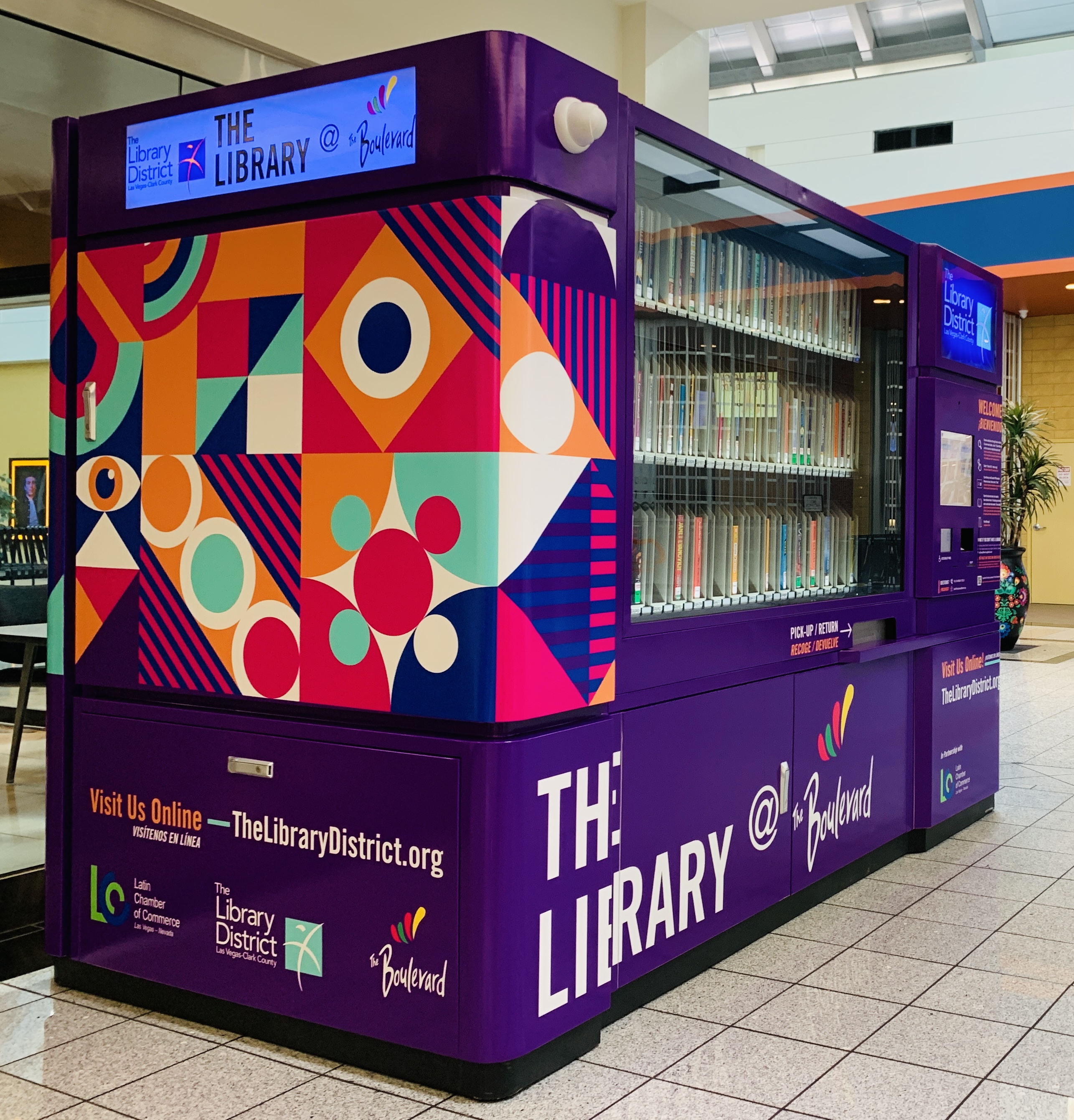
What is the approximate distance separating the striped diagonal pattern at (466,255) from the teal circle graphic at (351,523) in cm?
46

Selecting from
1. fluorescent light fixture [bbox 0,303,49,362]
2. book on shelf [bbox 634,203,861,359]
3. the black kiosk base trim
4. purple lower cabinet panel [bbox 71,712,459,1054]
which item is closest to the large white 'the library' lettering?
the black kiosk base trim

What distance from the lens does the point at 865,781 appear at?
430 centimetres

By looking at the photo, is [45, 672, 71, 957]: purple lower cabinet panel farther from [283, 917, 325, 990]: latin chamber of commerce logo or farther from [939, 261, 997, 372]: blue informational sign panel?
[939, 261, 997, 372]: blue informational sign panel

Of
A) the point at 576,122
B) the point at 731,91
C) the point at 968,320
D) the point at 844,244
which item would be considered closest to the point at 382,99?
the point at 576,122

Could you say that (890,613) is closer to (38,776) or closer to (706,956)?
(706,956)

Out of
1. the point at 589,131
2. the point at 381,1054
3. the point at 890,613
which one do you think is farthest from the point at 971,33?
the point at 381,1054

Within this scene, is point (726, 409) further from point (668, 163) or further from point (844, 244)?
point (844, 244)

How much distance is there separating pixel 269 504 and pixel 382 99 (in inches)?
36.1

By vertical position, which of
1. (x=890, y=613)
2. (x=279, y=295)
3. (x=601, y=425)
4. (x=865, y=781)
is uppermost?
(x=279, y=295)

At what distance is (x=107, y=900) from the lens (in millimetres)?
3088

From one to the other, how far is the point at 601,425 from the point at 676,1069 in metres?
1.42

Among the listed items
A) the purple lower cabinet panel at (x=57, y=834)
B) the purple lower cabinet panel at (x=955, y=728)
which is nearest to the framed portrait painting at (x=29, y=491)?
the purple lower cabinet panel at (x=57, y=834)

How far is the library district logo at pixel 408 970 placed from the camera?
2.59 metres

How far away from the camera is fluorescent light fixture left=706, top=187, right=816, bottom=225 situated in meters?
3.51
